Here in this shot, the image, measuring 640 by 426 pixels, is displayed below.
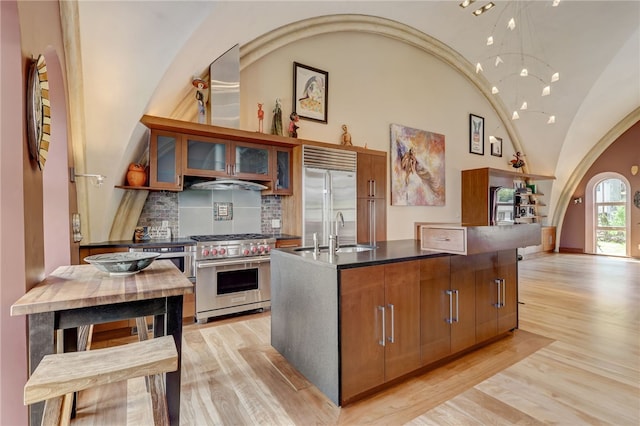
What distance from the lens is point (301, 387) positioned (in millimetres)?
2107

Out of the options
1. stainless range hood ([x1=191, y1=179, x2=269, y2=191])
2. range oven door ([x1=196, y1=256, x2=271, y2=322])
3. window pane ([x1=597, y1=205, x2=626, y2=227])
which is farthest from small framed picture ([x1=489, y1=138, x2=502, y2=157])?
range oven door ([x1=196, y1=256, x2=271, y2=322])

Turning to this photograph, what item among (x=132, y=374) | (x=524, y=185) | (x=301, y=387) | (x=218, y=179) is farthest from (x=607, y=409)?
(x=524, y=185)

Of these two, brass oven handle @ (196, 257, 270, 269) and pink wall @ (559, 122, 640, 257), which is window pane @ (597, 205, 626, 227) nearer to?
pink wall @ (559, 122, 640, 257)

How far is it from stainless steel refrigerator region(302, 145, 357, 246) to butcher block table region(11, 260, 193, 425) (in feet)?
7.94

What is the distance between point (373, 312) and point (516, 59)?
21.5ft

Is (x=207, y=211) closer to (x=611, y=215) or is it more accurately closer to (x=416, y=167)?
(x=416, y=167)

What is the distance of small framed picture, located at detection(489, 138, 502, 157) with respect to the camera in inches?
300

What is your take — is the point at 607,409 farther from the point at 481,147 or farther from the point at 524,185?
the point at 524,185

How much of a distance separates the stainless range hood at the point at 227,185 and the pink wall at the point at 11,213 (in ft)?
7.37

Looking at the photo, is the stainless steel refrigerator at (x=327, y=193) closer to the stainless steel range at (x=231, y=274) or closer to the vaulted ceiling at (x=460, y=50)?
the stainless steel range at (x=231, y=274)

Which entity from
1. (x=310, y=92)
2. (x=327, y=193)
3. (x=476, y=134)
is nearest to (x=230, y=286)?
(x=327, y=193)

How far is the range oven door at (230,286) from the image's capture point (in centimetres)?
336

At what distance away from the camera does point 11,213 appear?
1.29 metres

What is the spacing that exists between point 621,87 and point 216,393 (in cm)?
969
